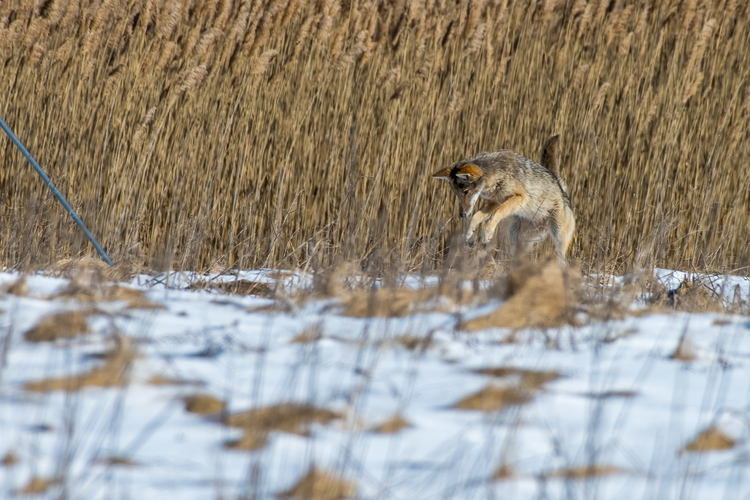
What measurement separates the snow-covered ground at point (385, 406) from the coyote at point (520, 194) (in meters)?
2.43

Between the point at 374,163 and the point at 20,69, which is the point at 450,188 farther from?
the point at 20,69

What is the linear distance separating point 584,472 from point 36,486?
936mm

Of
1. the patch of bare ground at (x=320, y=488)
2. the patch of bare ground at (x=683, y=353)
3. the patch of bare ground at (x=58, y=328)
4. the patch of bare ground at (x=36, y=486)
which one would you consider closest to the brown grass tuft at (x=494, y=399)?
Result: the patch of bare ground at (x=320, y=488)

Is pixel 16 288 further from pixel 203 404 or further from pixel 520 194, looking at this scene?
pixel 520 194

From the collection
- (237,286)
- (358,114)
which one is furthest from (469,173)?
(237,286)

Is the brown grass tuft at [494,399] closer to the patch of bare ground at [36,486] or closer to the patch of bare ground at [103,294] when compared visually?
the patch of bare ground at [36,486]

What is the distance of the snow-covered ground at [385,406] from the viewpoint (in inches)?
54.2

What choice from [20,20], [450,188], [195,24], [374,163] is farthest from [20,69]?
[450,188]

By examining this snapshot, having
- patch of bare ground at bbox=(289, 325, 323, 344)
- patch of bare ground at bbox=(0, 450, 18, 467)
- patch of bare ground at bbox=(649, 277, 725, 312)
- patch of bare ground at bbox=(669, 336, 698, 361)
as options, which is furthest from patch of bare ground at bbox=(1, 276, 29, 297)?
patch of bare ground at bbox=(649, 277, 725, 312)

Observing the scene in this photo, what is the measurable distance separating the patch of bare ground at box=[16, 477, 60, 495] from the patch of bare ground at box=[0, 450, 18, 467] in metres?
0.07

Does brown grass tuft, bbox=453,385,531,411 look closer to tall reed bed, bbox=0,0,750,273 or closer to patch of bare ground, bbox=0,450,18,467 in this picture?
patch of bare ground, bbox=0,450,18,467

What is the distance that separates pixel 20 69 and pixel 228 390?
4024 mm

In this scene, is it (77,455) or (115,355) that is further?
(115,355)

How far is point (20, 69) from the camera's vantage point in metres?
4.94
